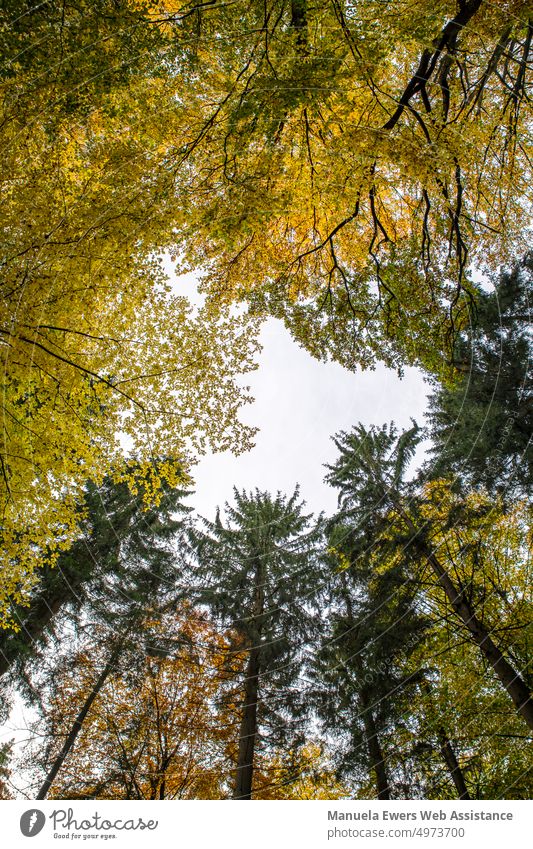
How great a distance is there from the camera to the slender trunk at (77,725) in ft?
27.4

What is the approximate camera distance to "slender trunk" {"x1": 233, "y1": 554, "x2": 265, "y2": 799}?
7.67 m

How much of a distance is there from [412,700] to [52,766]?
317 inches

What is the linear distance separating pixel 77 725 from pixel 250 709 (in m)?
4.01

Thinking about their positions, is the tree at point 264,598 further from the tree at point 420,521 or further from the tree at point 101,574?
the tree at point 420,521

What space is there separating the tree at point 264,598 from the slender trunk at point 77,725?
2.50 m

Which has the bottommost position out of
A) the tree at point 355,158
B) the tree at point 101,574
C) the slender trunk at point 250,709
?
the slender trunk at point 250,709

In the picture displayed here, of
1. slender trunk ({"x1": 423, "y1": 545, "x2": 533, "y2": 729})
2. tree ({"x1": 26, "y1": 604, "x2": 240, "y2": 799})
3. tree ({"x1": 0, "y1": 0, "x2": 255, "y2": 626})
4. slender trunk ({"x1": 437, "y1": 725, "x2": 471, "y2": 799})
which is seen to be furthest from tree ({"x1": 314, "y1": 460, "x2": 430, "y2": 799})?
tree ({"x1": 0, "y1": 0, "x2": 255, "y2": 626})

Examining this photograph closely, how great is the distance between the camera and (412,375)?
11672mm

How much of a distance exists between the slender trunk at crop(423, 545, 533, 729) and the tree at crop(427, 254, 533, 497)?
104 inches

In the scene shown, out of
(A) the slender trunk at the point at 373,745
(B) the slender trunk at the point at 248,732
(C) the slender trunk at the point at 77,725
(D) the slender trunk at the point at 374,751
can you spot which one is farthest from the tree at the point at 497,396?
(C) the slender trunk at the point at 77,725

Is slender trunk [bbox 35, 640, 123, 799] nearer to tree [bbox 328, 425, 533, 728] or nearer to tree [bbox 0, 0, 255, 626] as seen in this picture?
tree [bbox 0, 0, 255, 626]
